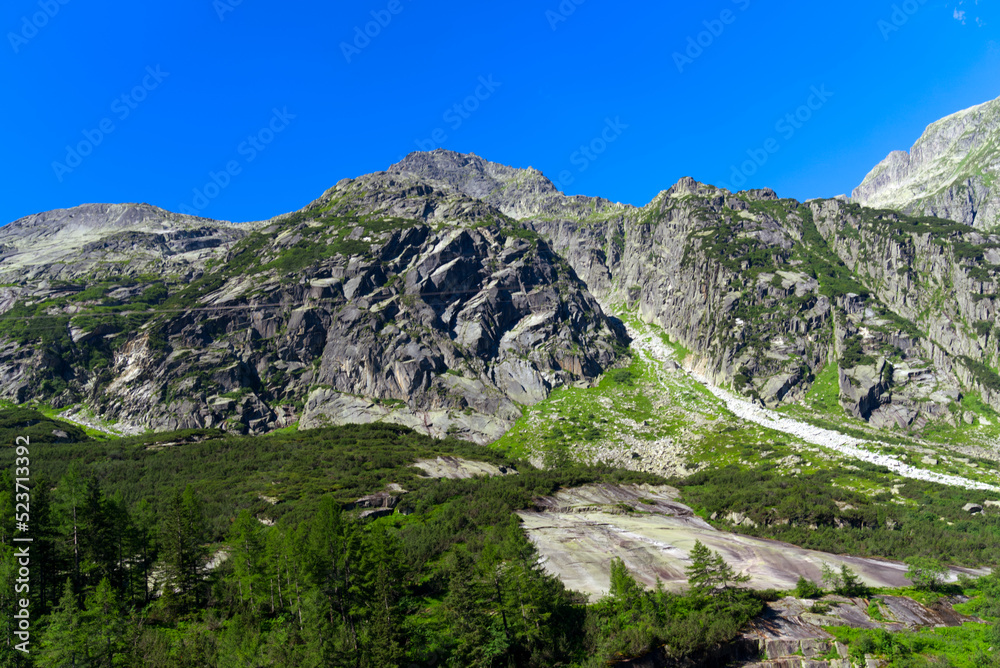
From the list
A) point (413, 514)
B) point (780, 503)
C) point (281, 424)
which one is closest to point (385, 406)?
point (281, 424)

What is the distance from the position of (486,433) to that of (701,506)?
8409 centimetres

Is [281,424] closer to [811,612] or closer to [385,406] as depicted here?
[385,406]

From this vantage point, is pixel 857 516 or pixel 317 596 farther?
pixel 857 516

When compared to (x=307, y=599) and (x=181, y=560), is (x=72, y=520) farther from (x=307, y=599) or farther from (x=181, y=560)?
(x=307, y=599)

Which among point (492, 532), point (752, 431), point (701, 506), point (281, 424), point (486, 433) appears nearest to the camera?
point (492, 532)

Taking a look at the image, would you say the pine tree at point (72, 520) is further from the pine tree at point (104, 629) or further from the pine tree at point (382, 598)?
the pine tree at point (382, 598)

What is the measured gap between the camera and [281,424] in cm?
19475

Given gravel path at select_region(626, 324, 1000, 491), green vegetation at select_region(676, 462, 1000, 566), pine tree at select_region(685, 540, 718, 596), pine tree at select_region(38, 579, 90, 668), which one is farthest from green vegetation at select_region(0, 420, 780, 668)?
gravel path at select_region(626, 324, 1000, 491)

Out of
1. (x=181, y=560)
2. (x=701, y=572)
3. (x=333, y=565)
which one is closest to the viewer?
(x=333, y=565)

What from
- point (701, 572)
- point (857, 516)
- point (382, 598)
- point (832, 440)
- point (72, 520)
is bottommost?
point (857, 516)

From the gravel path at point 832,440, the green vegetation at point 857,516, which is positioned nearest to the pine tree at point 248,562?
the green vegetation at point 857,516

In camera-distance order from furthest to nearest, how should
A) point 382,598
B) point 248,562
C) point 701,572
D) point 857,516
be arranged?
point 857,516, point 701,572, point 248,562, point 382,598

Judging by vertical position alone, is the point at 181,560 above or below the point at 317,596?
above

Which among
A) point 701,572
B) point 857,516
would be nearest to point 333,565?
point 701,572
